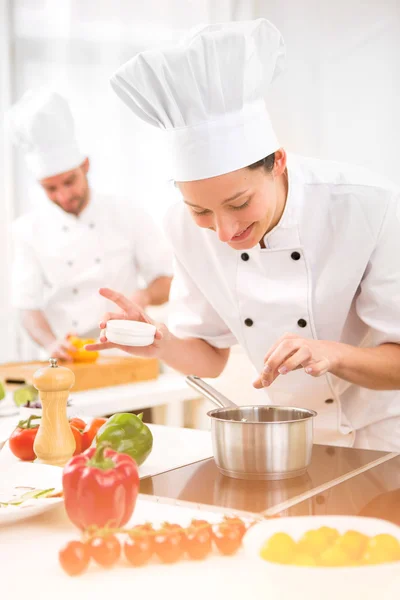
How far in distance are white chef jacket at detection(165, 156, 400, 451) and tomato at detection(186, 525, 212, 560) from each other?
34.8 inches

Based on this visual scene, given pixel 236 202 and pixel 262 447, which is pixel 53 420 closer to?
pixel 262 447

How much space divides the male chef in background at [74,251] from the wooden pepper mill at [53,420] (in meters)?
1.99

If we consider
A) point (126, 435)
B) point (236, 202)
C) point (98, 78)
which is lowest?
point (126, 435)

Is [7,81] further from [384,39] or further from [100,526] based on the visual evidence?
[100,526]

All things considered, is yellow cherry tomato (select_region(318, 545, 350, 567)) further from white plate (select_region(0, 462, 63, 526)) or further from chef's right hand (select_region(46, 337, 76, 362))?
chef's right hand (select_region(46, 337, 76, 362))

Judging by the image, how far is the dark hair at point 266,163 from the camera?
1.54 meters

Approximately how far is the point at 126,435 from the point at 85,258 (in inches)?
91.6

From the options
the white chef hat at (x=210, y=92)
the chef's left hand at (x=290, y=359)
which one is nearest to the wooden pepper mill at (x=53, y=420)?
the chef's left hand at (x=290, y=359)

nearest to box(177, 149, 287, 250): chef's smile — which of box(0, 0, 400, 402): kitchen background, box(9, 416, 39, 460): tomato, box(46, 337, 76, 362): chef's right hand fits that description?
box(9, 416, 39, 460): tomato

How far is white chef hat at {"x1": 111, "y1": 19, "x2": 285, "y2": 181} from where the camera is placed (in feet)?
4.62

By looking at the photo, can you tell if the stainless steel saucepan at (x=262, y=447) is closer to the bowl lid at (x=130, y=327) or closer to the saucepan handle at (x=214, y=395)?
the saucepan handle at (x=214, y=395)

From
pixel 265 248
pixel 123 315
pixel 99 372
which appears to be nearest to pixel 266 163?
pixel 265 248

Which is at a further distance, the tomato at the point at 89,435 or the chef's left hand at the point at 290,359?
the tomato at the point at 89,435

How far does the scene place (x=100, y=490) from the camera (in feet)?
3.19
